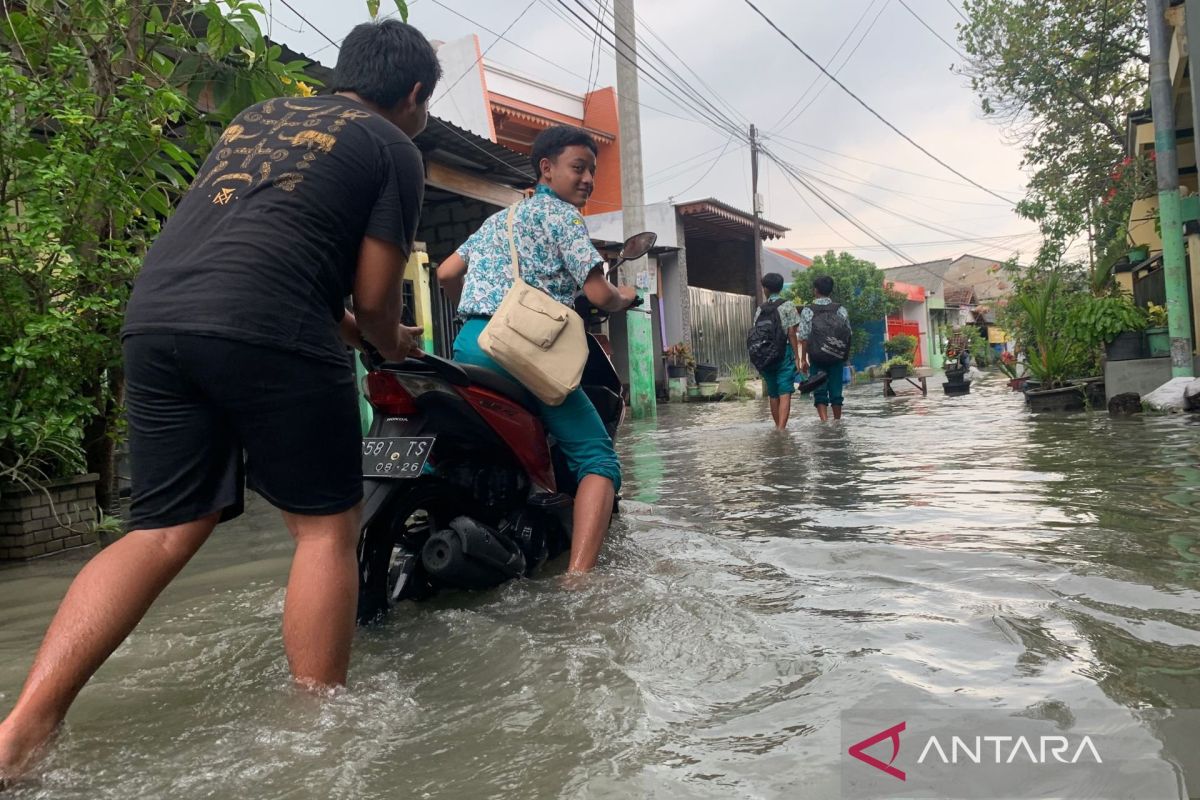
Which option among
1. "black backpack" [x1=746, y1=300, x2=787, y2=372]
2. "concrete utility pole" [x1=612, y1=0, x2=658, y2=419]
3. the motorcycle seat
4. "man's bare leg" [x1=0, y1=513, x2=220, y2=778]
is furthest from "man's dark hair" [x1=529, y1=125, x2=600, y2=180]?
"concrete utility pole" [x1=612, y1=0, x2=658, y2=419]

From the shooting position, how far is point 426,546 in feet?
9.40

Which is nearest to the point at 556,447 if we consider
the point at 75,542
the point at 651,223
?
the point at 75,542

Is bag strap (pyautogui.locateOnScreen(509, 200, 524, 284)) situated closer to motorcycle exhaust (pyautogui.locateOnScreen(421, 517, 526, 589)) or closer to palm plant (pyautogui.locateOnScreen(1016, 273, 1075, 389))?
motorcycle exhaust (pyautogui.locateOnScreen(421, 517, 526, 589))

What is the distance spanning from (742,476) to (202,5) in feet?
13.3

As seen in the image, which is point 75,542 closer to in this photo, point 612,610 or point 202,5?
point 202,5

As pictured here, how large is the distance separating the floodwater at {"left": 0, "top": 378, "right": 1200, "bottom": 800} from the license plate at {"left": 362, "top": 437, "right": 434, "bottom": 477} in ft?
1.59

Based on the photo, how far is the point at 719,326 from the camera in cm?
2264

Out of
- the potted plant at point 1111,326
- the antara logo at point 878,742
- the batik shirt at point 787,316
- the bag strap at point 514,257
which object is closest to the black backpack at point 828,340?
the batik shirt at point 787,316

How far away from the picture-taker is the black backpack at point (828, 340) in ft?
31.4

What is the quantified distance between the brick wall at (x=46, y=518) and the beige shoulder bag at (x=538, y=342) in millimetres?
2765

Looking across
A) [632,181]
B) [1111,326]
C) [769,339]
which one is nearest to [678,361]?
[632,181]

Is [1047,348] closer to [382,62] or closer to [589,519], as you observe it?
[589,519]

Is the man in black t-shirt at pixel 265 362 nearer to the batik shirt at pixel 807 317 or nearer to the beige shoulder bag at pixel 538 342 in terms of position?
the beige shoulder bag at pixel 538 342

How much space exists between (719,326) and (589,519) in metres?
19.8
